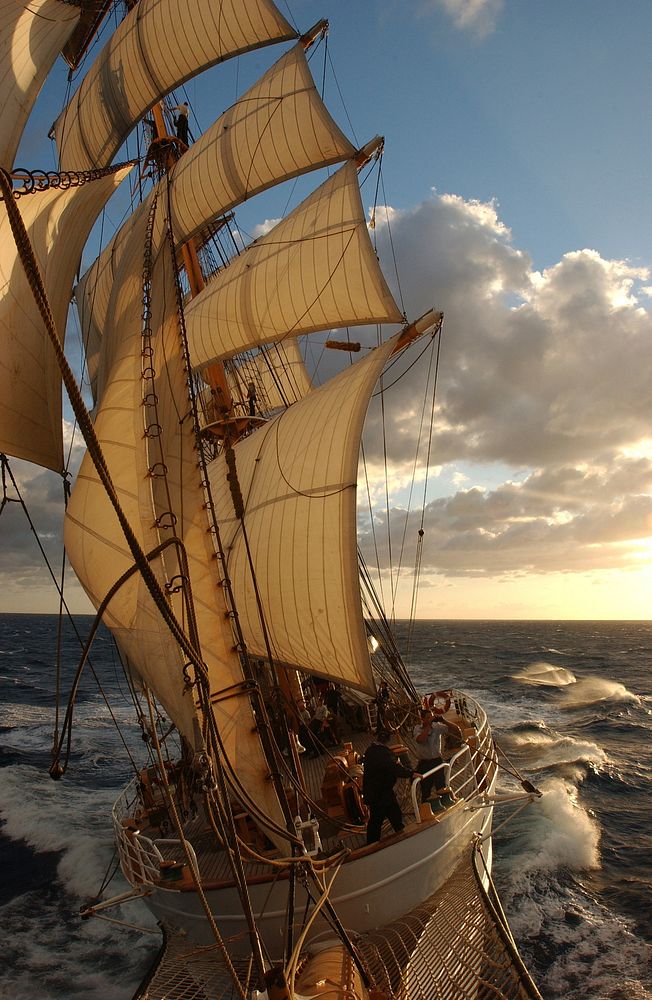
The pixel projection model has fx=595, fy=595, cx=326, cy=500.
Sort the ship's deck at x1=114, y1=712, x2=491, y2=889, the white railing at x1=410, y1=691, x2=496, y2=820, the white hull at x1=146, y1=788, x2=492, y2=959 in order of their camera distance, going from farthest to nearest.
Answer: the white railing at x1=410, y1=691, x2=496, y2=820
the ship's deck at x1=114, y1=712, x2=491, y2=889
the white hull at x1=146, y1=788, x2=492, y2=959

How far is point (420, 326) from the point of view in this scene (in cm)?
1327

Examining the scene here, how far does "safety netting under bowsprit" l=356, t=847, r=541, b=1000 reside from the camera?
561cm

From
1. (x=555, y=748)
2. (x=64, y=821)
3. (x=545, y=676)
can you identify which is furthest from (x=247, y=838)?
(x=545, y=676)

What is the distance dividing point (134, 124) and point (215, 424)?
1024 centimetres

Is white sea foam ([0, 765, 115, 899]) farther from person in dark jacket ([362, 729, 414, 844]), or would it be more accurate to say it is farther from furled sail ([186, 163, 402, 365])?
furled sail ([186, 163, 402, 365])

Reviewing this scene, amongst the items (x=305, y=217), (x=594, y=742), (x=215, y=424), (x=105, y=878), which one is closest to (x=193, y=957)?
(x=105, y=878)

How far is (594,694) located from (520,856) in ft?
83.0

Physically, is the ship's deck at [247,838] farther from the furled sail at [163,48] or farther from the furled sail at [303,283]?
the furled sail at [163,48]

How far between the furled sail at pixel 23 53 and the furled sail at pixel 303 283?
265 inches

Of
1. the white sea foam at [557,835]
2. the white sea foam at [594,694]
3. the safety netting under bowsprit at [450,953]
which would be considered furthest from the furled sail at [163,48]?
the white sea foam at [594,694]

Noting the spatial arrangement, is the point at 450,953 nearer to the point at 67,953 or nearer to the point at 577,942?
the point at 577,942

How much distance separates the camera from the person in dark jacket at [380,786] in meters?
6.88

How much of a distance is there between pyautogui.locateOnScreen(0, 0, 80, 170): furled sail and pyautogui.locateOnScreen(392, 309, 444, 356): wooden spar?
26.2 ft

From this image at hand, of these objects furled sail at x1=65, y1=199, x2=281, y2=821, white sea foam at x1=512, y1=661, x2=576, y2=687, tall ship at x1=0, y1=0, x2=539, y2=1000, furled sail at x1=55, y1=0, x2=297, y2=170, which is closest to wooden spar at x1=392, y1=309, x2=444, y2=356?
tall ship at x1=0, y1=0, x2=539, y2=1000
